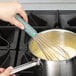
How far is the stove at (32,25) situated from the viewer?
741 mm

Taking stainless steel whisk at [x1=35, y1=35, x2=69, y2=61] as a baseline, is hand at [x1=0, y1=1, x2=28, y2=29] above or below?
above

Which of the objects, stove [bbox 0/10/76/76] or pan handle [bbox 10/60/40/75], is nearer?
pan handle [bbox 10/60/40/75]

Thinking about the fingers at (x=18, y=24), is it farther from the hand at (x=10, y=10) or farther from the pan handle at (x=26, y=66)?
the pan handle at (x=26, y=66)

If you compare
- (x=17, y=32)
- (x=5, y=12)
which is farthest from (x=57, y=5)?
(x=5, y=12)

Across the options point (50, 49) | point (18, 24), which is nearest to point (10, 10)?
point (18, 24)

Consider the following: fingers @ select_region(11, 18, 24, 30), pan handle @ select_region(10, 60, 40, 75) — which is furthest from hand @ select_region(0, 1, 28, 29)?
pan handle @ select_region(10, 60, 40, 75)

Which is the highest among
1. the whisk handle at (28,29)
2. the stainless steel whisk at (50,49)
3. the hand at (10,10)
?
the hand at (10,10)

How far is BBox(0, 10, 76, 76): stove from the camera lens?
741 millimetres

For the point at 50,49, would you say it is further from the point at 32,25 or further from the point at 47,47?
the point at 32,25

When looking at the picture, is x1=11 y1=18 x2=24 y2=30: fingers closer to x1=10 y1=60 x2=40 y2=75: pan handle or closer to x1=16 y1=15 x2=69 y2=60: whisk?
x1=16 y1=15 x2=69 y2=60: whisk

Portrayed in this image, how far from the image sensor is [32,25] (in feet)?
2.98

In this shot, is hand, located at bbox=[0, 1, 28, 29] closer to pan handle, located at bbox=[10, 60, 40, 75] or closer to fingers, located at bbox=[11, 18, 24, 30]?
fingers, located at bbox=[11, 18, 24, 30]

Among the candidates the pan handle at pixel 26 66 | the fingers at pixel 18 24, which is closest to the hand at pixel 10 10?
the fingers at pixel 18 24

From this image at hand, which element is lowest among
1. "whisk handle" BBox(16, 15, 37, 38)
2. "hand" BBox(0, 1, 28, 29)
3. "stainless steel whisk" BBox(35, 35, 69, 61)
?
"stainless steel whisk" BBox(35, 35, 69, 61)
